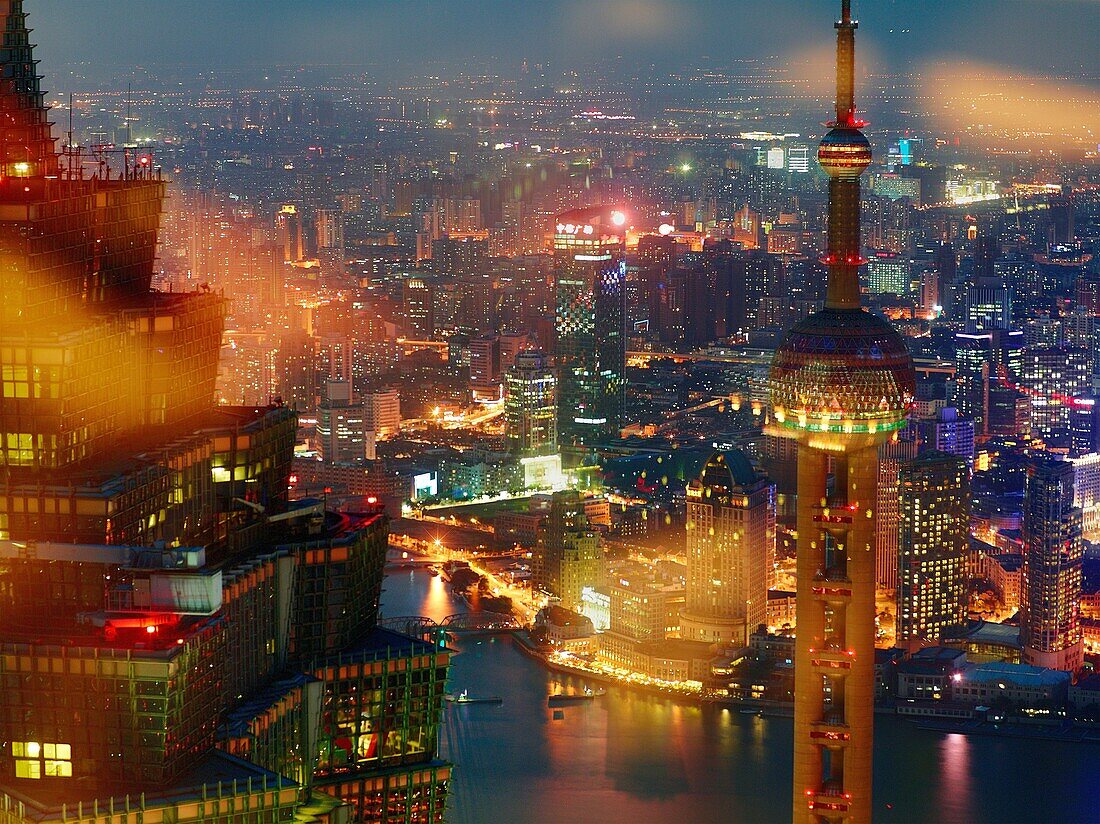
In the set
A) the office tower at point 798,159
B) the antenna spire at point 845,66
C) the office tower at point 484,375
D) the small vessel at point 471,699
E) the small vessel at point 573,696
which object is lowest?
the small vessel at point 573,696

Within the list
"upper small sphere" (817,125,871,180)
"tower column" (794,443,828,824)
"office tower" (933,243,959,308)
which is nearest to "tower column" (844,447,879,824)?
"tower column" (794,443,828,824)

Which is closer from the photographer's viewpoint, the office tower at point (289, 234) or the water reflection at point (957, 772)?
the water reflection at point (957, 772)

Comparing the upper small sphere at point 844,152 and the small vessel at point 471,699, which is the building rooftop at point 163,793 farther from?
the small vessel at point 471,699

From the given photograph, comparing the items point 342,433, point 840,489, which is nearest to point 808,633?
point 840,489

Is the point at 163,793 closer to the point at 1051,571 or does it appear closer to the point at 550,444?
the point at 1051,571

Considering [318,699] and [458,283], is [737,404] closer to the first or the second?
[458,283]

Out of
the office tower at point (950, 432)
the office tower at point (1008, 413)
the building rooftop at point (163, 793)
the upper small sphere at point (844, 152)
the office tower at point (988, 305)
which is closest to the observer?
the building rooftop at point (163, 793)

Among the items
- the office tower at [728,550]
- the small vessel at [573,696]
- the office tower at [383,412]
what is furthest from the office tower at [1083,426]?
the small vessel at [573,696]
